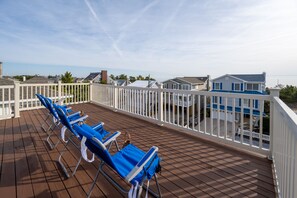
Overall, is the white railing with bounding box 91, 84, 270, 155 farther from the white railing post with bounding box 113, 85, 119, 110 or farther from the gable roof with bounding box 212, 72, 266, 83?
the gable roof with bounding box 212, 72, 266, 83

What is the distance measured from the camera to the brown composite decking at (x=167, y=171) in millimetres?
2055

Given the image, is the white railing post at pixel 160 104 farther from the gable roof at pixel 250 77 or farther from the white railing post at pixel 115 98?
the gable roof at pixel 250 77

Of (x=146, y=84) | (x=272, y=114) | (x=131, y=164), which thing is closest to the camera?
(x=131, y=164)

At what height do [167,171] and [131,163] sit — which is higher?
[131,163]

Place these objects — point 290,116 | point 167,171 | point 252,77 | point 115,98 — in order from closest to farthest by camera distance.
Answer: point 290,116 → point 167,171 → point 115,98 → point 252,77

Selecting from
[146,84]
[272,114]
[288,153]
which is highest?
[146,84]

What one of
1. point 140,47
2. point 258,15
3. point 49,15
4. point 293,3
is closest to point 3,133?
point 49,15

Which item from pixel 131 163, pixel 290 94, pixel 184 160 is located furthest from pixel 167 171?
pixel 290 94

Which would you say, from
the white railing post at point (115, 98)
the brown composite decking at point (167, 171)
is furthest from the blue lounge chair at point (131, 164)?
the white railing post at point (115, 98)

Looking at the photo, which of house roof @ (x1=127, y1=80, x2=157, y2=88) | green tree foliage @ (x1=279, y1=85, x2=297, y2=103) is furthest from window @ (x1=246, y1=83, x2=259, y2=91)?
green tree foliage @ (x1=279, y1=85, x2=297, y2=103)

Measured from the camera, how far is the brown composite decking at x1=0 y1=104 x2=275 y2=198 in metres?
2.05

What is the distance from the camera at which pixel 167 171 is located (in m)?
2.52

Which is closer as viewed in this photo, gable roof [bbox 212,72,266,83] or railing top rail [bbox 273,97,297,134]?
railing top rail [bbox 273,97,297,134]

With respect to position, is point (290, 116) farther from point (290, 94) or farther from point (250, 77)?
point (250, 77)
